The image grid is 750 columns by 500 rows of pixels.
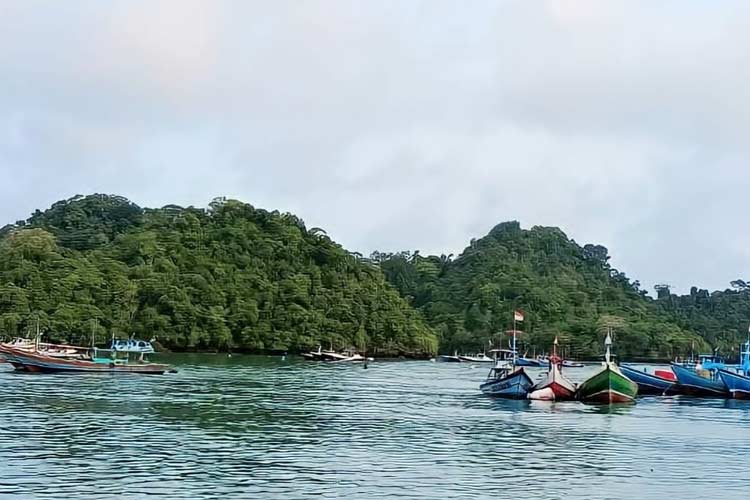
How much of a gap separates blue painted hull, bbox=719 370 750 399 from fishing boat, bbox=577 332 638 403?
10082 millimetres

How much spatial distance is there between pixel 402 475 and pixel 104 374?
46.0 m

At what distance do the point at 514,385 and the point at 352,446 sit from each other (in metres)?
24.5

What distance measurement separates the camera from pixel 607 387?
53156mm

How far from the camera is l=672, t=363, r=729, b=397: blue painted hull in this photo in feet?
206

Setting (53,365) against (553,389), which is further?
(53,365)

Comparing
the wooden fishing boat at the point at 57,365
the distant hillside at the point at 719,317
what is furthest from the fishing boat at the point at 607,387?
the distant hillside at the point at 719,317

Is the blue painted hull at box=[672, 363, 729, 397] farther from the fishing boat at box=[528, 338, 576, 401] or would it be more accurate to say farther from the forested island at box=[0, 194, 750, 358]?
the forested island at box=[0, 194, 750, 358]

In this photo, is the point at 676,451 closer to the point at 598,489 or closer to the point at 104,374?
the point at 598,489

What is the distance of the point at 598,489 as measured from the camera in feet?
82.1

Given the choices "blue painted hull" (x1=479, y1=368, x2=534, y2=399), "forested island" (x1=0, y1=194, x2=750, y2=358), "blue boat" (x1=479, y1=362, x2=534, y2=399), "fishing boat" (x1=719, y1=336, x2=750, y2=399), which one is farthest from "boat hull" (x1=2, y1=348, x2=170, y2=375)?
"forested island" (x1=0, y1=194, x2=750, y2=358)

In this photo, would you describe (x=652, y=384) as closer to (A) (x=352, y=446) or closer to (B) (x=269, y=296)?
(A) (x=352, y=446)

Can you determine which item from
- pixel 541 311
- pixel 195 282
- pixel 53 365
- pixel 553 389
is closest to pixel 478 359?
pixel 541 311

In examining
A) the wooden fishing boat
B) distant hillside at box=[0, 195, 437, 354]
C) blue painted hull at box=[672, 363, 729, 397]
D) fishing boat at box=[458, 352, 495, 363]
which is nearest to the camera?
blue painted hull at box=[672, 363, 729, 397]

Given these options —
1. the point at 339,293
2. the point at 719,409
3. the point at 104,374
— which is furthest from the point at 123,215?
the point at 719,409
